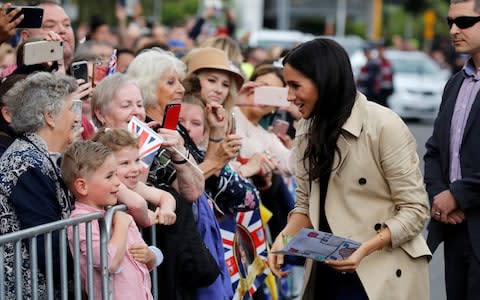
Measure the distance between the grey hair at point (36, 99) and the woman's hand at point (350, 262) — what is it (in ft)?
4.85

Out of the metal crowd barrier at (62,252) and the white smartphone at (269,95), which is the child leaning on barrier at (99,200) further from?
the white smartphone at (269,95)

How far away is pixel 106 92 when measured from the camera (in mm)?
6539

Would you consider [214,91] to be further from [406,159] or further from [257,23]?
[257,23]

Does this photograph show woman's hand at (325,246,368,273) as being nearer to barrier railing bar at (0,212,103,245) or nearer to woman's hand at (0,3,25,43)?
barrier railing bar at (0,212,103,245)

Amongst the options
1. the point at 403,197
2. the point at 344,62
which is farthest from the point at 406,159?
the point at 344,62

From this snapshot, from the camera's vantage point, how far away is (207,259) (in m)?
6.26

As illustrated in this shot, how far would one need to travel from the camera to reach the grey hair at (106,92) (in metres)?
6.54

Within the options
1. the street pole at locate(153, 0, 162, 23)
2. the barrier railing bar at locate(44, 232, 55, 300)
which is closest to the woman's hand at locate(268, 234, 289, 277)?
the barrier railing bar at locate(44, 232, 55, 300)

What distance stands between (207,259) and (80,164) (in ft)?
3.82

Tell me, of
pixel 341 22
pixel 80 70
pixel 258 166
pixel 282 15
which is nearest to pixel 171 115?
pixel 80 70

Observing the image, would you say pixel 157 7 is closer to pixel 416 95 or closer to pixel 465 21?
pixel 416 95

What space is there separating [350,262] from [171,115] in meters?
1.41

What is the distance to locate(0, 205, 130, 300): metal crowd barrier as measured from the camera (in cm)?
471

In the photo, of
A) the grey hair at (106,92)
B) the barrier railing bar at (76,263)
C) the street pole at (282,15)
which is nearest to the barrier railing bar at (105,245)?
the barrier railing bar at (76,263)
